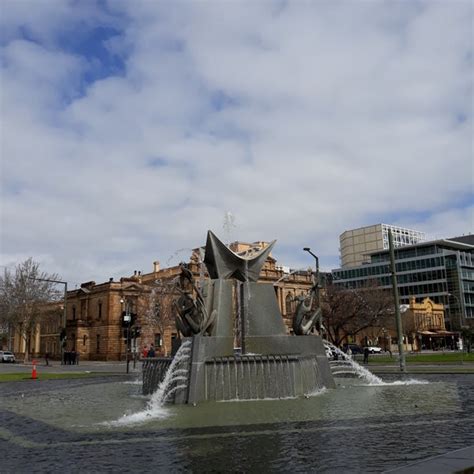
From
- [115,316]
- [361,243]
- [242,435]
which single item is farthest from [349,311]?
[361,243]

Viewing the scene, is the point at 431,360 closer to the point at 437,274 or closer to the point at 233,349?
the point at 233,349

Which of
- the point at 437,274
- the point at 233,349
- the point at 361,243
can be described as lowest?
the point at 233,349

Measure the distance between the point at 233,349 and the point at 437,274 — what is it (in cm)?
9619

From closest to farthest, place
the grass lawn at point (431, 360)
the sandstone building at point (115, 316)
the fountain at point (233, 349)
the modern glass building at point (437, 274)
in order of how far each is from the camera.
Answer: the fountain at point (233, 349) < the grass lawn at point (431, 360) < the sandstone building at point (115, 316) < the modern glass building at point (437, 274)

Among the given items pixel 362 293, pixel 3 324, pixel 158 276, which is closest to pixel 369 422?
pixel 362 293

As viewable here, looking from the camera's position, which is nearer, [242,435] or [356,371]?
[242,435]

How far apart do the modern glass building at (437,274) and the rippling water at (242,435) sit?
88001mm

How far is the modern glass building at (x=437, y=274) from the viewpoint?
101m

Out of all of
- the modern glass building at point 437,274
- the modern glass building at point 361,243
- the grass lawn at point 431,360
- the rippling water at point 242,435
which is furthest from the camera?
the modern glass building at point 361,243

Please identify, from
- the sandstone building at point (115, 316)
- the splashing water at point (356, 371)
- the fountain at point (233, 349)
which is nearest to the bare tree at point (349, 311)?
the sandstone building at point (115, 316)

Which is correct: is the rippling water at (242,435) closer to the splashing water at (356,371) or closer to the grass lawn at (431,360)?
the splashing water at (356,371)

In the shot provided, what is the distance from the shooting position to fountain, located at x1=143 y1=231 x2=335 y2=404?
44.8 ft

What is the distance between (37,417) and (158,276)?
64.3 m

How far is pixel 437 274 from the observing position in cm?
10319
